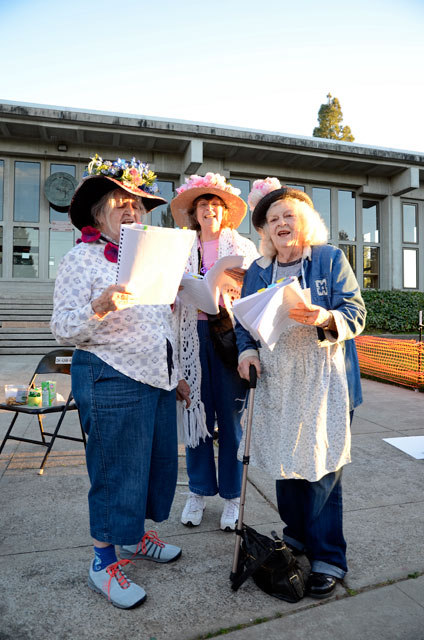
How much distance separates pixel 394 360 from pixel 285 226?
734cm

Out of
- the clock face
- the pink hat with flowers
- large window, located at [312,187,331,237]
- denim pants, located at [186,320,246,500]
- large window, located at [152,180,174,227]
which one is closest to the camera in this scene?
denim pants, located at [186,320,246,500]

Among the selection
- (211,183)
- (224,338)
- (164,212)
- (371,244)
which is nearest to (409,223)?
(371,244)

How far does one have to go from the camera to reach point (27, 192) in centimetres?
1571

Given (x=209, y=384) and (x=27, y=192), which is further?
(x=27, y=192)

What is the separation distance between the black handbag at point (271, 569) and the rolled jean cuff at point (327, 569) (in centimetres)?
9

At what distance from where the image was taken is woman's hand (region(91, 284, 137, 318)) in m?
1.80

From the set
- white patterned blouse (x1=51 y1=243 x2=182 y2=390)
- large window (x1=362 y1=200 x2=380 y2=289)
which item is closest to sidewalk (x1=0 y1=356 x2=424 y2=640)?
white patterned blouse (x1=51 y1=243 x2=182 y2=390)

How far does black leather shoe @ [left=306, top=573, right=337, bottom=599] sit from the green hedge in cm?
1343

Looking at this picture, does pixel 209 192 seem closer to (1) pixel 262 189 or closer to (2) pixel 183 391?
(1) pixel 262 189

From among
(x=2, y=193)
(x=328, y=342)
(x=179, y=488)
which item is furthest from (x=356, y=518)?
(x=2, y=193)

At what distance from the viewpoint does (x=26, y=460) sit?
389 cm

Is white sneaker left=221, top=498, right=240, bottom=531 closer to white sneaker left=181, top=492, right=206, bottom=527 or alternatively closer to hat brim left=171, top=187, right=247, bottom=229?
white sneaker left=181, top=492, right=206, bottom=527

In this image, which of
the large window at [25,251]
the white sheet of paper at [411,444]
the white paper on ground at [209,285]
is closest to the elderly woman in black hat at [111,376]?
A: the white paper on ground at [209,285]

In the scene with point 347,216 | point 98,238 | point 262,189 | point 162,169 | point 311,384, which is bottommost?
point 311,384
